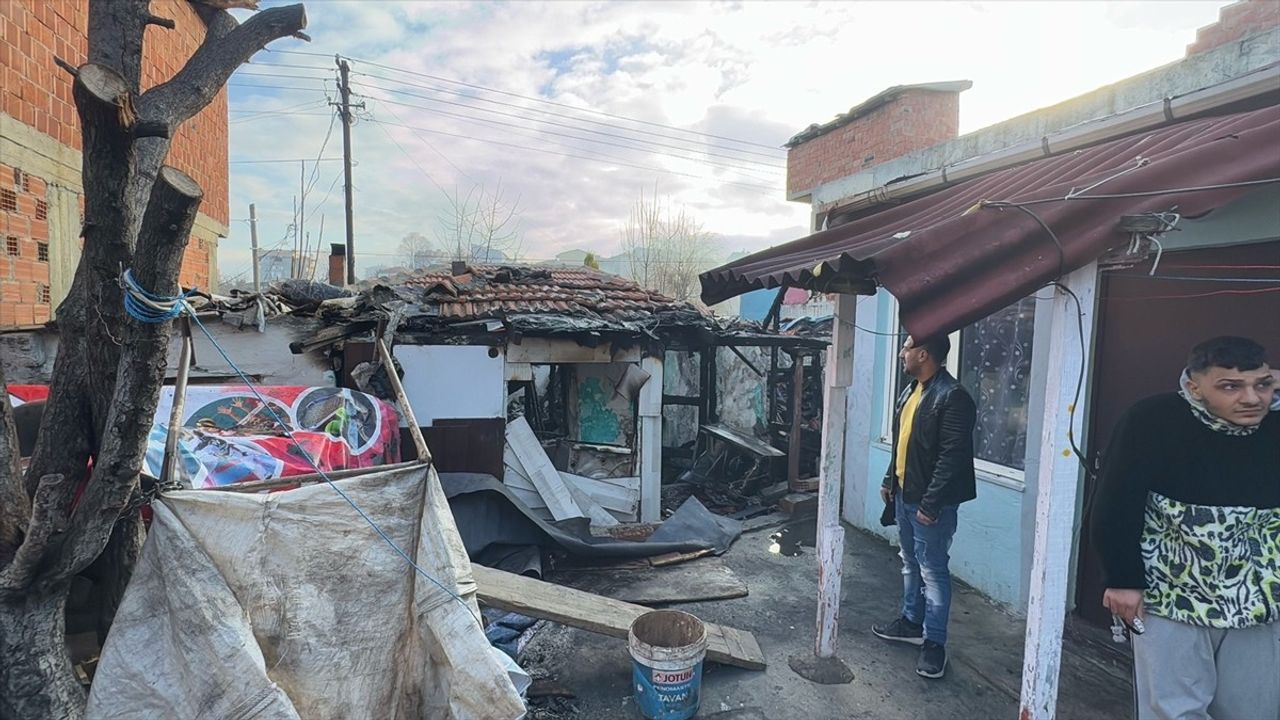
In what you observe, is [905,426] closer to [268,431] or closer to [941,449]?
[941,449]

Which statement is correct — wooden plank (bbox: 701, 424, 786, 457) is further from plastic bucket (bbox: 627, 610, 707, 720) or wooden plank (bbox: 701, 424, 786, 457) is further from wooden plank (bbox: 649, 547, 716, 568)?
plastic bucket (bbox: 627, 610, 707, 720)

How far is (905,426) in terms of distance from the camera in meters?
4.26

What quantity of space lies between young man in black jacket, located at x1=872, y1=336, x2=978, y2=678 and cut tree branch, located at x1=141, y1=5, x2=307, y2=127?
3821 mm

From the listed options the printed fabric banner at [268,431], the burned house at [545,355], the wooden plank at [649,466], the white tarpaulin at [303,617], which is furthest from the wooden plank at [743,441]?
the white tarpaulin at [303,617]

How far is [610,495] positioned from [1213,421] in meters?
6.00

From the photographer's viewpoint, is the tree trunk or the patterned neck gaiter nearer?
the tree trunk

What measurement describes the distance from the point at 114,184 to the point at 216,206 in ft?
25.9

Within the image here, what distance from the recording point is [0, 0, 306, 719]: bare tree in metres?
2.01

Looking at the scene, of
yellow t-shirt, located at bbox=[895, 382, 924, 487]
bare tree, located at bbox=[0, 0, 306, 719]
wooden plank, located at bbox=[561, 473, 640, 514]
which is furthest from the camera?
wooden plank, located at bbox=[561, 473, 640, 514]

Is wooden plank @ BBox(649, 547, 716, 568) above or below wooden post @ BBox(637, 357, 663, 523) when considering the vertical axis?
below

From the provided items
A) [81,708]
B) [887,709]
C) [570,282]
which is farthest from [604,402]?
[81,708]

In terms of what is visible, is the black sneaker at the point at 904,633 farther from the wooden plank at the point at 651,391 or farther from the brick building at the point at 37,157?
the brick building at the point at 37,157

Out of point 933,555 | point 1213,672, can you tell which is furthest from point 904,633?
point 1213,672

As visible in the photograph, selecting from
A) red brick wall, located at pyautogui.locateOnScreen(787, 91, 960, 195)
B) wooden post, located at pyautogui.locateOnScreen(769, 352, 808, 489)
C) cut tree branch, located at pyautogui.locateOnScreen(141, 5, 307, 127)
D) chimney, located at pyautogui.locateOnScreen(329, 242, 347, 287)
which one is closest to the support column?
cut tree branch, located at pyautogui.locateOnScreen(141, 5, 307, 127)
